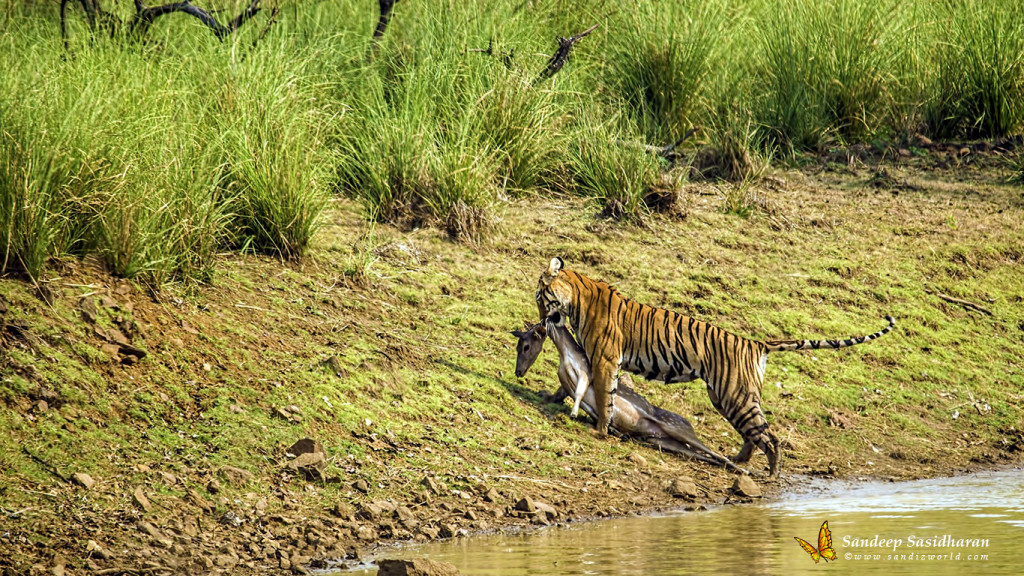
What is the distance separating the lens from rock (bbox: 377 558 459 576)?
4.94 metres

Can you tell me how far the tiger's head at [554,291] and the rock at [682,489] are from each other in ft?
4.60

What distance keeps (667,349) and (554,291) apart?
0.80 metres

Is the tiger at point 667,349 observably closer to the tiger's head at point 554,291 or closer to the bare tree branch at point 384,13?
the tiger's head at point 554,291

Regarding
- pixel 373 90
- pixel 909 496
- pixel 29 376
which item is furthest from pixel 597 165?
pixel 29 376

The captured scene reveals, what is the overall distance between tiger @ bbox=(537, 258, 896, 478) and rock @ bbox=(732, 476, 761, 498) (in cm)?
30

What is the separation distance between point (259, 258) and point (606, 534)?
11.8 feet

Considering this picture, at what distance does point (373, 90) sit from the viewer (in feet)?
34.5

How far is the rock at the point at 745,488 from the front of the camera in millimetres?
6934

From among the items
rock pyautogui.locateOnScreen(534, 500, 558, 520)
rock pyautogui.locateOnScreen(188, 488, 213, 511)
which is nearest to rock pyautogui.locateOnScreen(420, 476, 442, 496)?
rock pyautogui.locateOnScreen(534, 500, 558, 520)

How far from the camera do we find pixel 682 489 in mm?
6887

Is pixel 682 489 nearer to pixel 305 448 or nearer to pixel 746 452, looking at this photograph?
pixel 746 452

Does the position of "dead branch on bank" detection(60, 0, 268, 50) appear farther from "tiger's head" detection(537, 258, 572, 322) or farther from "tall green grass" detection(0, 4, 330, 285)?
"tiger's head" detection(537, 258, 572, 322)

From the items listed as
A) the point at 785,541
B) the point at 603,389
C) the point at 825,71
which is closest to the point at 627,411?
the point at 603,389

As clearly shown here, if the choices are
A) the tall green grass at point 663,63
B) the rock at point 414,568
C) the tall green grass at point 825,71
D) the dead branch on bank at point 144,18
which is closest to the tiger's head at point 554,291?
the rock at point 414,568
